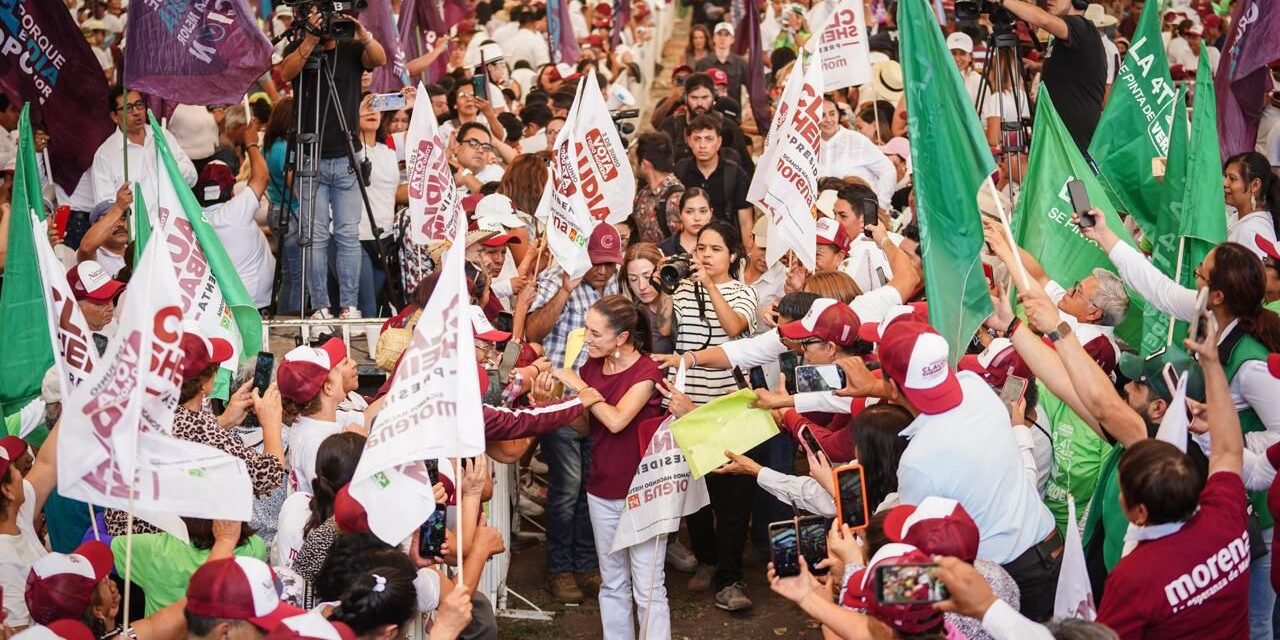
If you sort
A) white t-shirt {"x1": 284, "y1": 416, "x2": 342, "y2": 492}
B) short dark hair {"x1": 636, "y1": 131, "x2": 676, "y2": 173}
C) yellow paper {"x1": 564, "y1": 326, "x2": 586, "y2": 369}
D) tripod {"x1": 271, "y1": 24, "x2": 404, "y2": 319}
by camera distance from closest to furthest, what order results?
white t-shirt {"x1": 284, "y1": 416, "x2": 342, "y2": 492} < yellow paper {"x1": 564, "y1": 326, "x2": 586, "y2": 369} < tripod {"x1": 271, "y1": 24, "x2": 404, "y2": 319} < short dark hair {"x1": 636, "y1": 131, "x2": 676, "y2": 173}

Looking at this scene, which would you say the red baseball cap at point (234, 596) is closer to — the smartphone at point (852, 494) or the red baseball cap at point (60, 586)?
the red baseball cap at point (60, 586)

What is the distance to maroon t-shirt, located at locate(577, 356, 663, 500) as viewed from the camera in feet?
23.6

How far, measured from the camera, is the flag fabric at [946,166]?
6.20 metres

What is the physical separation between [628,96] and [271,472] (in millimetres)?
8049

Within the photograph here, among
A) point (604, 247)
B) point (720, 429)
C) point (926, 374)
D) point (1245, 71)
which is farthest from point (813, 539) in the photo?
point (1245, 71)

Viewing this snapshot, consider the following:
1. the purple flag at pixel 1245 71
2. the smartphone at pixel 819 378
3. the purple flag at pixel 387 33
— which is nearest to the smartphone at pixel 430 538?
the smartphone at pixel 819 378

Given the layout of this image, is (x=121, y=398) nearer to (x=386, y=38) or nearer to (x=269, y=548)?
(x=269, y=548)

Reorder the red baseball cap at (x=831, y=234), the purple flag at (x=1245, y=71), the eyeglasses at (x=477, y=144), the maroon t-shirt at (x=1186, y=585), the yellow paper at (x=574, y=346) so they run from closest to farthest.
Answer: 1. the maroon t-shirt at (x=1186, y=585)
2. the yellow paper at (x=574, y=346)
3. the red baseball cap at (x=831, y=234)
4. the purple flag at (x=1245, y=71)
5. the eyeglasses at (x=477, y=144)

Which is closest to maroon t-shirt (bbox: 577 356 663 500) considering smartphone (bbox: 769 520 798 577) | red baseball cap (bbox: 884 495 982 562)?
smartphone (bbox: 769 520 798 577)

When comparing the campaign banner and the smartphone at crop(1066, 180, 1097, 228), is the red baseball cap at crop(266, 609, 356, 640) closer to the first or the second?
the campaign banner

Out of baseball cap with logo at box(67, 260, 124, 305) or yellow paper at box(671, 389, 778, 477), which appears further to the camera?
baseball cap with logo at box(67, 260, 124, 305)

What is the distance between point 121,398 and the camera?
4883 millimetres

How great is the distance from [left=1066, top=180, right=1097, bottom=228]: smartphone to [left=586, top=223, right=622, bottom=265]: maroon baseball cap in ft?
9.01

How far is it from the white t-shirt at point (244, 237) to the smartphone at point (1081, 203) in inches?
219
